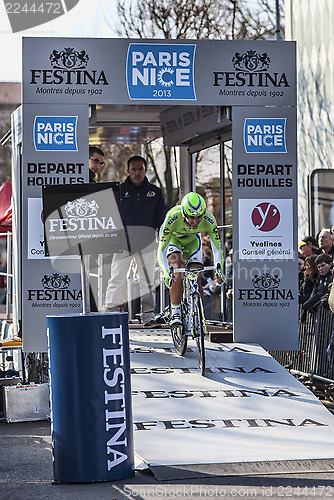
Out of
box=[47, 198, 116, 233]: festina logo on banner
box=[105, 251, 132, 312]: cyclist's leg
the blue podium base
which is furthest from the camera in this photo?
box=[105, 251, 132, 312]: cyclist's leg

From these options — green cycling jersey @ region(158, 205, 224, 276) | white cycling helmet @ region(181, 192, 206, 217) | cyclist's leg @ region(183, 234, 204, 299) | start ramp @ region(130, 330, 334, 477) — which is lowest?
start ramp @ region(130, 330, 334, 477)

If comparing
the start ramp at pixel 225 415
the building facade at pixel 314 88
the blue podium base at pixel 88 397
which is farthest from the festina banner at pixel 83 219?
the building facade at pixel 314 88

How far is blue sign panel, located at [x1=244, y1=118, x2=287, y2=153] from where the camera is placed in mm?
10704

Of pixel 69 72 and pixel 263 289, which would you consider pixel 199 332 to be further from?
pixel 69 72

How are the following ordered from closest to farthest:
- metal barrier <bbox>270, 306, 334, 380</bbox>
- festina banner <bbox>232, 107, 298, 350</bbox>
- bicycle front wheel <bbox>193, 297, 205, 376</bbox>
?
bicycle front wheel <bbox>193, 297, 205, 376</bbox> < metal barrier <bbox>270, 306, 334, 380</bbox> < festina banner <bbox>232, 107, 298, 350</bbox>

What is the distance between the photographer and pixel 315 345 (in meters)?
11.0

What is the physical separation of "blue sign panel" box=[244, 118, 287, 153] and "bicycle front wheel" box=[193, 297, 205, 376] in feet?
7.41

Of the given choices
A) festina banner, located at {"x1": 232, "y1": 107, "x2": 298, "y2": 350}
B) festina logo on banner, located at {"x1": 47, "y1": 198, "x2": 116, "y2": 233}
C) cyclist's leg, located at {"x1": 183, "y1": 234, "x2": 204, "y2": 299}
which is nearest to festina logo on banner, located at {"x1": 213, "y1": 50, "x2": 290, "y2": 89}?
festina banner, located at {"x1": 232, "y1": 107, "x2": 298, "y2": 350}

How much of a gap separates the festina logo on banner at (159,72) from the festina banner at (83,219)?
3811 millimetres

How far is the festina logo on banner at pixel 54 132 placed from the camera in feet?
34.0

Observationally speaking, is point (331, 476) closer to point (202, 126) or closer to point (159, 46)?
point (159, 46)

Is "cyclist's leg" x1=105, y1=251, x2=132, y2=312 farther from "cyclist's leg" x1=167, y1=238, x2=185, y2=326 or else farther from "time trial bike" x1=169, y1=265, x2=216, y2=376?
"cyclist's leg" x1=167, y1=238, x2=185, y2=326

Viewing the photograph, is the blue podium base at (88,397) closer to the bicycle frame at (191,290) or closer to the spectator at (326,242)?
the bicycle frame at (191,290)

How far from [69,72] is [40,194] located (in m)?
1.45
